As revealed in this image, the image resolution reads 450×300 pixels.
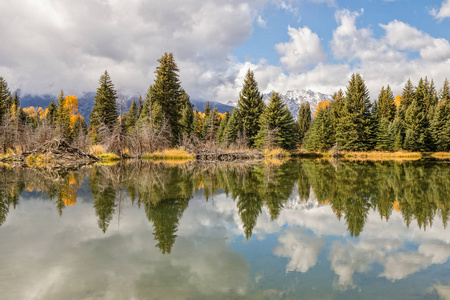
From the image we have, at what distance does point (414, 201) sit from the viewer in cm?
934

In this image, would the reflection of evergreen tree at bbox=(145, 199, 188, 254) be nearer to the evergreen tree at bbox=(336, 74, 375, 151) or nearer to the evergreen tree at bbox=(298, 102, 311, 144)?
the evergreen tree at bbox=(336, 74, 375, 151)

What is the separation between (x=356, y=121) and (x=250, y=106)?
18201 mm

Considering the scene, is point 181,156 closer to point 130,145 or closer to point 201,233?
point 130,145

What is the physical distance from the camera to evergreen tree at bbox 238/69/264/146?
47.9 meters

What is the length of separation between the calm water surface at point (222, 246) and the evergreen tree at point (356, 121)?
39791 mm

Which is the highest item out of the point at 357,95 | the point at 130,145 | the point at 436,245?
the point at 357,95

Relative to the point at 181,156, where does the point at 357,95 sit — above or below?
above

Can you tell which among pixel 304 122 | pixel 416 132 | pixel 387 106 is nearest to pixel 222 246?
pixel 416 132

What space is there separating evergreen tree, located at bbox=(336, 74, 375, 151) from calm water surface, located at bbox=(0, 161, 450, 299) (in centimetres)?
3979

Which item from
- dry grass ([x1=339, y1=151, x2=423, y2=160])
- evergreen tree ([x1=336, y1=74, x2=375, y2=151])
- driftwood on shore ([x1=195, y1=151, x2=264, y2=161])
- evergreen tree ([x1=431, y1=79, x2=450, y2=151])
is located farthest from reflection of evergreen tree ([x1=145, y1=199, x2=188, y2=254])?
evergreen tree ([x1=431, y1=79, x2=450, y2=151])

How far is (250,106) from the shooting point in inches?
1939

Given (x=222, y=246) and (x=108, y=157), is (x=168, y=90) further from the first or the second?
(x=222, y=246)

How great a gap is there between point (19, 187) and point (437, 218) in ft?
47.6

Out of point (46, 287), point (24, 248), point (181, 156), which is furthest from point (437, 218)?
point (181, 156)
